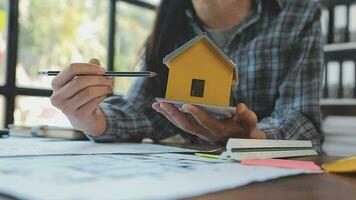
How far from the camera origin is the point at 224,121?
35.5 inches

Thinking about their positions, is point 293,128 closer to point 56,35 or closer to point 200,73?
point 200,73

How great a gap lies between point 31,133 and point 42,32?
1004mm

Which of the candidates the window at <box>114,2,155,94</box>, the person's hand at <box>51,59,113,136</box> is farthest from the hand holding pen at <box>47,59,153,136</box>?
the window at <box>114,2,155,94</box>

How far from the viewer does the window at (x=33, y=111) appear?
5.99 ft

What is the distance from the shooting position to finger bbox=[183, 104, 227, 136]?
0.76 metres

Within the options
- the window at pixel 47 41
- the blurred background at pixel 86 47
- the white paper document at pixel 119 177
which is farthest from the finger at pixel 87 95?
the blurred background at pixel 86 47

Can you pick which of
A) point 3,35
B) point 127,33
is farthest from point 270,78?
point 127,33

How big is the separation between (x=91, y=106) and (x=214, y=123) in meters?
0.26

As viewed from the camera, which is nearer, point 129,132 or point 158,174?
point 158,174

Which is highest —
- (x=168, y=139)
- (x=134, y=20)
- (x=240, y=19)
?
(x=134, y=20)

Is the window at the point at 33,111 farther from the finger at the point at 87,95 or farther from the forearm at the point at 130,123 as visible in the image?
the finger at the point at 87,95

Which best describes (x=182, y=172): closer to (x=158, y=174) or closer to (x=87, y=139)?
(x=158, y=174)

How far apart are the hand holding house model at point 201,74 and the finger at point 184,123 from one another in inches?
1.9

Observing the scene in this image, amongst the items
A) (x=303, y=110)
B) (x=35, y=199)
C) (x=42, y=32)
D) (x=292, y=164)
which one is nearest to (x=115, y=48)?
(x=42, y=32)
